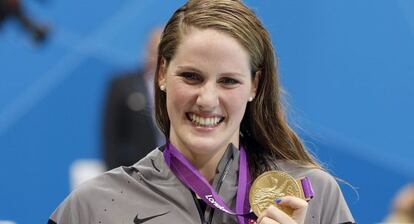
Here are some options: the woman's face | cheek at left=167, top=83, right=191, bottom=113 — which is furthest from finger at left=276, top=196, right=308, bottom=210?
cheek at left=167, top=83, right=191, bottom=113

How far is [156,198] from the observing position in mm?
3229

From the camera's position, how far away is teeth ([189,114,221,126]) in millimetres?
3125

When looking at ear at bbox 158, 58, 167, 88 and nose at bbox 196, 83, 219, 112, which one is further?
ear at bbox 158, 58, 167, 88

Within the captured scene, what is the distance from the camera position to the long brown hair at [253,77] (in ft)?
10.5

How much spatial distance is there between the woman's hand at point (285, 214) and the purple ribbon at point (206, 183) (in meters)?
0.17

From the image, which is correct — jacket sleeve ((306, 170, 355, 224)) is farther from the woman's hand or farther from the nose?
the nose

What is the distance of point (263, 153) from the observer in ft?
11.2

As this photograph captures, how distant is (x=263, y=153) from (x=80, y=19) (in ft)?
12.9

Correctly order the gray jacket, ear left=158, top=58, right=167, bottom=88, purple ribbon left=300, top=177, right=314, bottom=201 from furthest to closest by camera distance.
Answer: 1. ear left=158, top=58, right=167, bottom=88
2. the gray jacket
3. purple ribbon left=300, top=177, right=314, bottom=201

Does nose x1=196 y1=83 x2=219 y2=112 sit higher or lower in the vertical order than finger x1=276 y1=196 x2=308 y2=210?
higher

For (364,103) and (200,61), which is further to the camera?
(364,103)

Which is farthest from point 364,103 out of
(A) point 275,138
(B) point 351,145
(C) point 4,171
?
(A) point 275,138

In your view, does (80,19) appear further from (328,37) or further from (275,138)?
(275,138)

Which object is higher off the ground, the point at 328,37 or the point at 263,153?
the point at 328,37
